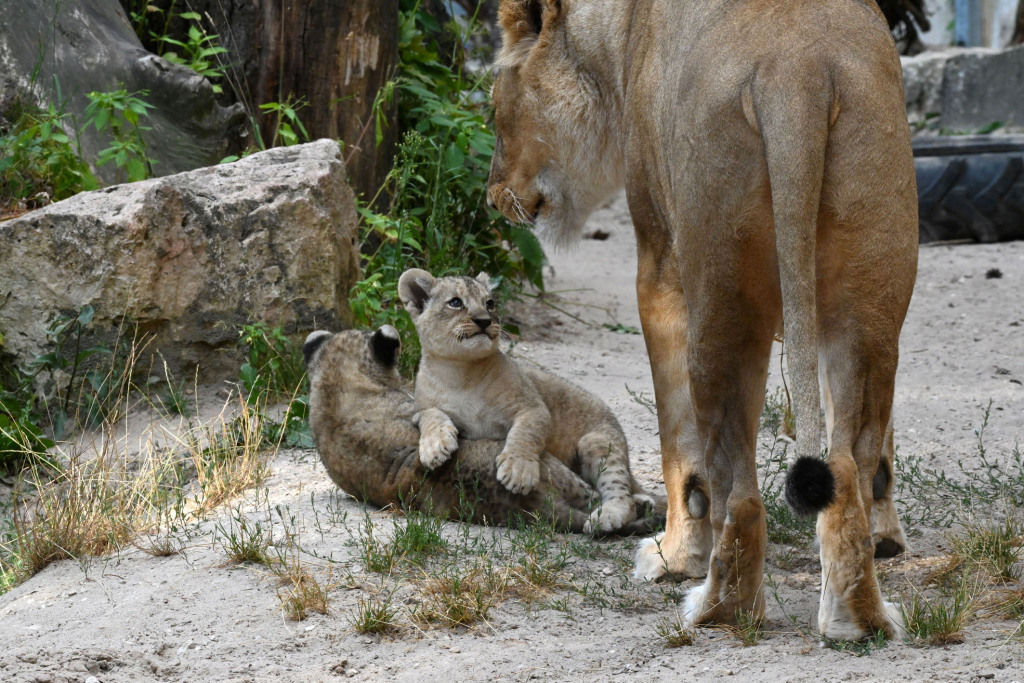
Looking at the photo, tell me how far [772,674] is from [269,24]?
20.3 ft

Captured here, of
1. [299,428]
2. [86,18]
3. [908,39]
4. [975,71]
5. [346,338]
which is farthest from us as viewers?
[908,39]

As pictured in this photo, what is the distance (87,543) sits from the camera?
498cm

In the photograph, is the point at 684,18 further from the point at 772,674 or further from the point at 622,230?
the point at 622,230

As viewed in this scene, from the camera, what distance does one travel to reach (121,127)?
7.64m

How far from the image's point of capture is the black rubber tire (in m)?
11.4

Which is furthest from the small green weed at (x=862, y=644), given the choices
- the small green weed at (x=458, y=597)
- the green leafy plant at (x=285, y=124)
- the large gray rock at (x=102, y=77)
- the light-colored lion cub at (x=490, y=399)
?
the large gray rock at (x=102, y=77)

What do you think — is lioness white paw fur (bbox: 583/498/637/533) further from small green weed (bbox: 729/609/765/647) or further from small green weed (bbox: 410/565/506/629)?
small green weed (bbox: 729/609/765/647)

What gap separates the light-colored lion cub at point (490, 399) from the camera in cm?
521

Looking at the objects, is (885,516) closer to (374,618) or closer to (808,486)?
(808,486)

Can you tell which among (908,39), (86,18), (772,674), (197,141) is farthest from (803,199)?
(908,39)

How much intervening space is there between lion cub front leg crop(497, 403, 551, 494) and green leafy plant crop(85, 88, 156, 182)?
11.0 feet

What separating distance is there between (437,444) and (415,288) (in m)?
0.95

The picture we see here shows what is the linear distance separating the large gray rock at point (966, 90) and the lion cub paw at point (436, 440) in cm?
1224

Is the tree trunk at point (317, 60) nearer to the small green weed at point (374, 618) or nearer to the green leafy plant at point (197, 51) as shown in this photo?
the green leafy plant at point (197, 51)
